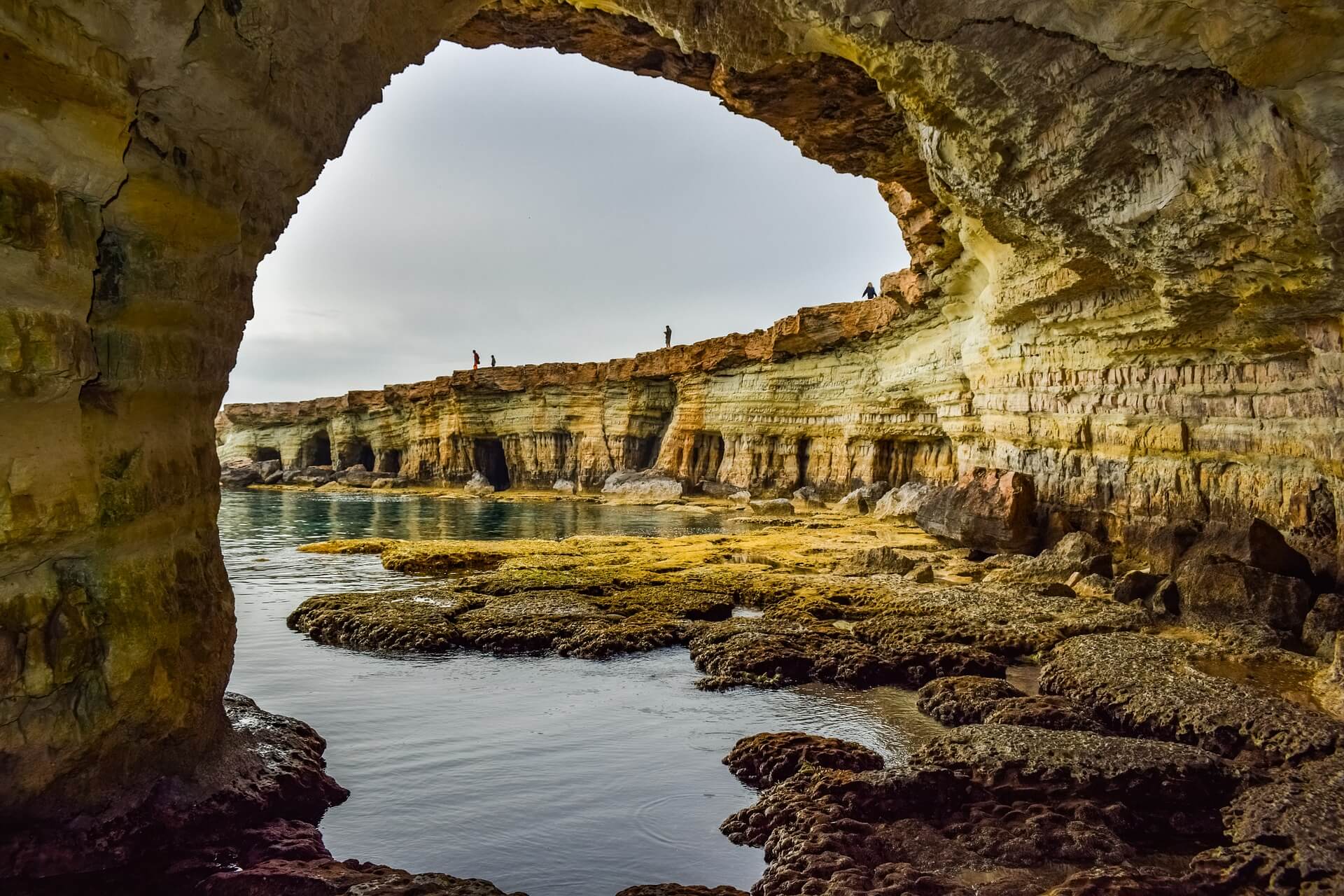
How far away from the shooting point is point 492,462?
4559 centimetres

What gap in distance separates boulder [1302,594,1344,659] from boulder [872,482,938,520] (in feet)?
41.0

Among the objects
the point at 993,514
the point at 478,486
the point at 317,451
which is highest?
the point at 317,451

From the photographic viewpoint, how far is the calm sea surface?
4219 millimetres

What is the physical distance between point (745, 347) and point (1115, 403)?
18.9m

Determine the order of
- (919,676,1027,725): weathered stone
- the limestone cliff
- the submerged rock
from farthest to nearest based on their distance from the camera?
the limestone cliff < (919,676,1027,725): weathered stone < the submerged rock

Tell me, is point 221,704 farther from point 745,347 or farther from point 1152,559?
point 745,347

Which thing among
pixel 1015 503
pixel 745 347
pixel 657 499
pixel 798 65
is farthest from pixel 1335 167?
pixel 657 499

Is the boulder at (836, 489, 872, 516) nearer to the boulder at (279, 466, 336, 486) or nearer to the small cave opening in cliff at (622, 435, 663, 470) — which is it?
the small cave opening in cliff at (622, 435, 663, 470)

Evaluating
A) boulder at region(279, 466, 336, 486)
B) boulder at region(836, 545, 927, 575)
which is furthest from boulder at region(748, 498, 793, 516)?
boulder at region(279, 466, 336, 486)

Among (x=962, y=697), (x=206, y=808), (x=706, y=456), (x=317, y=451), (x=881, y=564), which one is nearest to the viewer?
(x=206, y=808)

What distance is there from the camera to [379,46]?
18.5 ft

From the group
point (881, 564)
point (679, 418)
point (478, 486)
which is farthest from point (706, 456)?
point (881, 564)

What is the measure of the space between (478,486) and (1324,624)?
37.1 m

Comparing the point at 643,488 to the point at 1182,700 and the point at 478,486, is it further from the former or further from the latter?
the point at 1182,700
